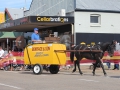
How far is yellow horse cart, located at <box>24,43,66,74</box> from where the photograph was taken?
58.5 feet

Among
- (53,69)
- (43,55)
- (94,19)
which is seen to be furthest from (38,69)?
(94,19)

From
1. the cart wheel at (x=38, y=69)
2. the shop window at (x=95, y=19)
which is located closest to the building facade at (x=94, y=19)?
the shop window at (x=95, y=19)

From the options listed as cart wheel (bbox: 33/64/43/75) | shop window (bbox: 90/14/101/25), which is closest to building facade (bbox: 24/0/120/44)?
shop window (bbox: 90/14/101/25)

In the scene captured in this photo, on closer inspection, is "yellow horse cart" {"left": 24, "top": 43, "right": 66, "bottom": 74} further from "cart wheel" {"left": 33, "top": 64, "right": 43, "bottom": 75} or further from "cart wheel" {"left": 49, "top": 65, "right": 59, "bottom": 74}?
"cart wheel" {"left": 49, "top": 65, "right": 59, "bottom": 74}

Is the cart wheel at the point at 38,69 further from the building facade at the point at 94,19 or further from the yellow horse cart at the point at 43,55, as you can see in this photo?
the building facade at the point at 94,19

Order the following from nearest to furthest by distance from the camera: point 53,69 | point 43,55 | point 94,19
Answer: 1. point 43,55
2. point 53,69
3. point 94,19

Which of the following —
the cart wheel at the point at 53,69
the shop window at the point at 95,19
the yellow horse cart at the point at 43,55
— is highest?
the shop window at the point at 95,19

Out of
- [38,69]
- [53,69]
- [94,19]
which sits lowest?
[53,69]

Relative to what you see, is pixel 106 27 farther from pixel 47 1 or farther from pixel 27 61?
pixel 27 61

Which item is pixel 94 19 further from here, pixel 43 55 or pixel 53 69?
pixel 43 55

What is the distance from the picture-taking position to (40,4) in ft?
120

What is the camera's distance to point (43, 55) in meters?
18.1

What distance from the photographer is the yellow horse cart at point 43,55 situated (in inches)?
703

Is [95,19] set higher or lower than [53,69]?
higher
